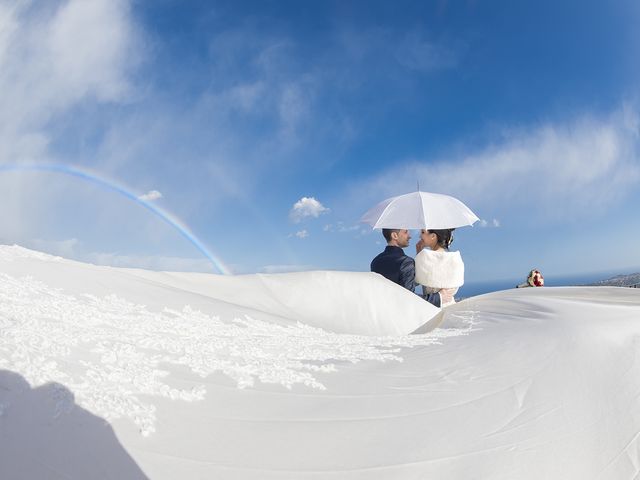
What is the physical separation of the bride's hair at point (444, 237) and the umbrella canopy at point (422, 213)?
26 cm

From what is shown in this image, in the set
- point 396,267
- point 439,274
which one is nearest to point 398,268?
point 396,267

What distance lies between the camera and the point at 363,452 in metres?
1.63

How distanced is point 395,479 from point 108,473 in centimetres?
90

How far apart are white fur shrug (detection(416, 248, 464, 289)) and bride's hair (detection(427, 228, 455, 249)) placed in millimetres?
601

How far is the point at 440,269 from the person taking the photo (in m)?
6.16

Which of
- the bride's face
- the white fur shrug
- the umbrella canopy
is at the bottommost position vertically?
the white fur shrug

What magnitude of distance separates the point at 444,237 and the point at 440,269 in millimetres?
920

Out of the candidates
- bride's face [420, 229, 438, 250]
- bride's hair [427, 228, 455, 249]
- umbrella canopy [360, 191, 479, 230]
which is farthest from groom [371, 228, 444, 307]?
umbrella canopy [360, 191, 479, 230]

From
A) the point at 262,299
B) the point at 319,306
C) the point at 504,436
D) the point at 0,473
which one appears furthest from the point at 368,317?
the point at 0,473

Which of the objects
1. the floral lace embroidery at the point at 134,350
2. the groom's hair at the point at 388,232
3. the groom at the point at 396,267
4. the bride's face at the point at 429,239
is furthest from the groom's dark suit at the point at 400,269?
the floral lace embroidery at the point at 134,350

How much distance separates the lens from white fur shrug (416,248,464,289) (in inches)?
241

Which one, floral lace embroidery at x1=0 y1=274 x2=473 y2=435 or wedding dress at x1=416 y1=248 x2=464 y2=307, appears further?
wedding dress at x1=416 y1=248 x2=464 y2=307

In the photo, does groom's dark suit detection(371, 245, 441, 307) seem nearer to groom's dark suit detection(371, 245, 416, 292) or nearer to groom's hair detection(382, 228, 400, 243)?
groom's dark suit detection(371, 245, 416, 292)

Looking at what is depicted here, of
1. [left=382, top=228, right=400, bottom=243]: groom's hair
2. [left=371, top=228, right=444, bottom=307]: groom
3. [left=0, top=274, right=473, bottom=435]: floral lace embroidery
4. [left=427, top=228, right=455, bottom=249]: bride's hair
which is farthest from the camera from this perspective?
[left=382, top=228, right=400, bottom=243]: groom's hair
